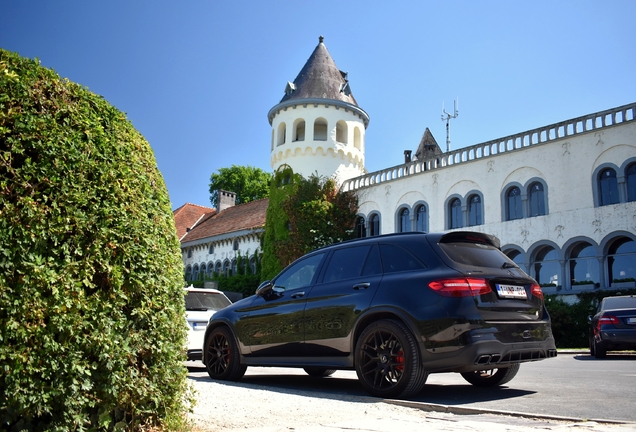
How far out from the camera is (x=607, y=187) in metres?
24.8

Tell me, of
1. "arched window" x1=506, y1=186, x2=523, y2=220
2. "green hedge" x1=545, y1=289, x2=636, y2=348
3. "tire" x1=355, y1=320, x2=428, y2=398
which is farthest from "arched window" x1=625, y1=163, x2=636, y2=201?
Result: "tire" x1=355, y1=320, x2=428, y2=398

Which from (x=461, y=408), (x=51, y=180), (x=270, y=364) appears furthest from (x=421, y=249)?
(x=51, y=180)

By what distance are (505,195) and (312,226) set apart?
10.8 meters

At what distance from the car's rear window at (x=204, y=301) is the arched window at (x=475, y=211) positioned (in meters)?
18.8

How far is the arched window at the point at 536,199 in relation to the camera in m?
26.9

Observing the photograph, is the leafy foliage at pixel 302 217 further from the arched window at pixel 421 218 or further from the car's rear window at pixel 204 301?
the car's rear window at pixel 204 301

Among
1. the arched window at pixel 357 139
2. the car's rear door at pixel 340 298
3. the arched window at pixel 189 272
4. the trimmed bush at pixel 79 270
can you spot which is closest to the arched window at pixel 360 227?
the arched window at pixel 357 139

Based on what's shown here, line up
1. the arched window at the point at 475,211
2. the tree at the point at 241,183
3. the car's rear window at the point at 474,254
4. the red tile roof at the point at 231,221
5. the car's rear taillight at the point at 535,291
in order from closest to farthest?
the car's rear window at the point at 474,254 → the car's rear taillight at the point at 535,291 → the arched window at the point at 475,211 → the red tile roof at the point at 231,221 → the tree at the point at 241,183

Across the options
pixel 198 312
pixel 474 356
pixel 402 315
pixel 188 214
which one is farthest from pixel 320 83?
pixel 474 356

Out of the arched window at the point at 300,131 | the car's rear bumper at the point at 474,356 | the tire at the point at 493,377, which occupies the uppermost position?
the arched window at the point at 300,131

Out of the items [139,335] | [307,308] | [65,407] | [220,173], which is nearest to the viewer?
[65,407]

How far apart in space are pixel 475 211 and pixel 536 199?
10.6ft

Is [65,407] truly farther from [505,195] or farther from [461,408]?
[505,195]

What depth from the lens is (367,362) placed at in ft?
22.6
